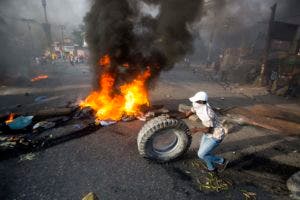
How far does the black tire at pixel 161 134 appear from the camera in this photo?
5953mm

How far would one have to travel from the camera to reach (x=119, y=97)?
34.2 feet

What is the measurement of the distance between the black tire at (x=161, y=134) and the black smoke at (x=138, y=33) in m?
5.25

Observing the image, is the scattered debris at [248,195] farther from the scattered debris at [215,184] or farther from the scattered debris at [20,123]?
the scattered debris at [20,123]

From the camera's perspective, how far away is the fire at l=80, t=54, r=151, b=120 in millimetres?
9742

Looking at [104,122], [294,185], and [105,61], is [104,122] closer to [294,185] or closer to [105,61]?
[105,61]

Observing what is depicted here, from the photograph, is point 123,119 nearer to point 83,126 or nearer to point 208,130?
point 83,126

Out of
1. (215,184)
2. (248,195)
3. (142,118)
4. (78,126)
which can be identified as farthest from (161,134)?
(78,126)

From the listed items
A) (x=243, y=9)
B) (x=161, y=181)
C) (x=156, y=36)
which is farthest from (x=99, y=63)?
(x=243, y=9)

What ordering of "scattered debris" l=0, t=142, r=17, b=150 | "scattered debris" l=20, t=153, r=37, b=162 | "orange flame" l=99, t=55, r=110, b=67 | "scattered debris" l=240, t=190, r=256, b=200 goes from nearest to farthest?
"scattered debris" l=240, t=190, r=256, b=200
"scattered debris" l=20, t=153, r=37, b=162
"scattered debris" l=0, t=142, r=17, b=150
"orange flame" l=99, t=55, r=110, b=67

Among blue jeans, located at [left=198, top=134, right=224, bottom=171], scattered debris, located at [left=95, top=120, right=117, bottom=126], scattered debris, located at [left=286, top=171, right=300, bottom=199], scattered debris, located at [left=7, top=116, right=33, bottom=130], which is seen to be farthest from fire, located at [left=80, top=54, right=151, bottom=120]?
scattered debris, located at [left=286, top=171, right=300, bottom=199]

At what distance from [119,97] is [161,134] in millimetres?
4722

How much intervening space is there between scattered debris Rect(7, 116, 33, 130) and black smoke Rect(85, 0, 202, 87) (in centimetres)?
420

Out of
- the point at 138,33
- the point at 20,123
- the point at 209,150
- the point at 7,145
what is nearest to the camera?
the point at 209,150

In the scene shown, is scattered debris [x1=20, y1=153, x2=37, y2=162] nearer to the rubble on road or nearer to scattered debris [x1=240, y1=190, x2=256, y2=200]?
scattered debris [x1=240, y1=190, x2=256, y2=200]
